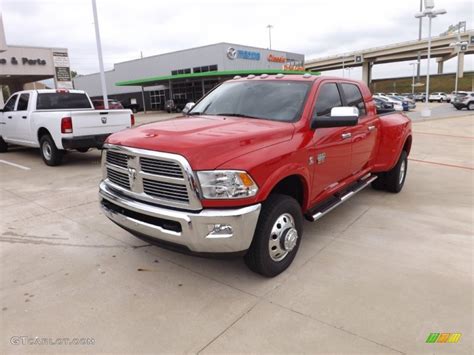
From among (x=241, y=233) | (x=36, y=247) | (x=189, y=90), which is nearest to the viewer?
(x=241, y=233)

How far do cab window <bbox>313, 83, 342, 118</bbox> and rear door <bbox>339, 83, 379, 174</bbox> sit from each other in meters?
0.23

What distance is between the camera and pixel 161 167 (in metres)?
3.02

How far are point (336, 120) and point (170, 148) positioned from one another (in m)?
1.67

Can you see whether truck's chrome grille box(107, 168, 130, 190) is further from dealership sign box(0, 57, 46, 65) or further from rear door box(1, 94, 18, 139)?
dealership sign box(0, 57, 46, 65)

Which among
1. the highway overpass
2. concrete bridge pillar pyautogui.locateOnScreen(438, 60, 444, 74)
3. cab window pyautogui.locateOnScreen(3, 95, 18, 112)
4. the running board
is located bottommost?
the running board

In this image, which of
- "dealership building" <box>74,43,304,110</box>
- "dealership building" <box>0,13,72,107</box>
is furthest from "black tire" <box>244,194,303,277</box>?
"dealership building" <box>74,43,304,110</box>

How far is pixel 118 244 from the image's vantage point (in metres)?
4.21

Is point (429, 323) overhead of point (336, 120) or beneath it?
beneath

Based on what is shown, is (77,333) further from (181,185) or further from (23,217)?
(23,217)

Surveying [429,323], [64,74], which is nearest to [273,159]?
[429,323]

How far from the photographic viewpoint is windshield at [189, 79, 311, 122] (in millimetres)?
3895

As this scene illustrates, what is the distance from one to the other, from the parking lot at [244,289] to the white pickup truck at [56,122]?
3.07 meters

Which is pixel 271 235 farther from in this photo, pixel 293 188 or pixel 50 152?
pixel 50 152

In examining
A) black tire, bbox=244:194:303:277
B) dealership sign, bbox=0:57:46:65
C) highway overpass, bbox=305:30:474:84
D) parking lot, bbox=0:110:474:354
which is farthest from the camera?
highway overpass, bbox=305:30:474:84
